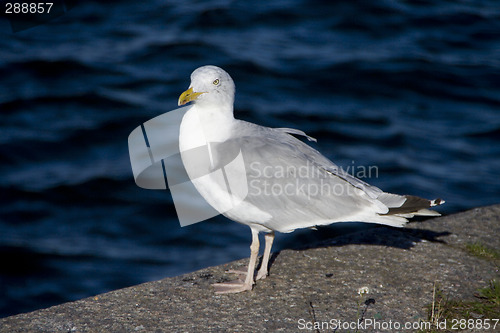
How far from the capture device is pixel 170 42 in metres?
10.5

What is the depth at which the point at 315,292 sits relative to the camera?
383cm

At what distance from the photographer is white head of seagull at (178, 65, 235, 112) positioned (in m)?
4.14

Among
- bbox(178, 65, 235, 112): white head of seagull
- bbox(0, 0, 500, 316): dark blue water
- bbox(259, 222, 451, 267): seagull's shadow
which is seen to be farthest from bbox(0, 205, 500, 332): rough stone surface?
bbox(0, 0, 500, 316): dark blue water

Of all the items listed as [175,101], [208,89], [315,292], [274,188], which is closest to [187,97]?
[208,89]

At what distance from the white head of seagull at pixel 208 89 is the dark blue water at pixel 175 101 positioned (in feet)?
9.05

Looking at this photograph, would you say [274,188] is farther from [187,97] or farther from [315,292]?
[187,97]

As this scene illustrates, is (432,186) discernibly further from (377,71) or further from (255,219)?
(255,219)

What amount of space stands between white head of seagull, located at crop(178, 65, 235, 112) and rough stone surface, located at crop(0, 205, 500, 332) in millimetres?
1140

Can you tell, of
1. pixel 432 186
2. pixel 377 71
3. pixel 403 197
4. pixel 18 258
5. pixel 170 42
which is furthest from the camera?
pixel 170 42

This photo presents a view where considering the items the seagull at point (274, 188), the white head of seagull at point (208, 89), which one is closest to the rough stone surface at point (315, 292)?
the seagull at point (274, 188)

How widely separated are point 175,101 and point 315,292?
18.7ft

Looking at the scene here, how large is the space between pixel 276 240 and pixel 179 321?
3.39 m

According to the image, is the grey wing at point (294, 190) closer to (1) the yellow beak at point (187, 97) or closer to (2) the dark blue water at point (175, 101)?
(1) the yellow beak at point (187, 97)

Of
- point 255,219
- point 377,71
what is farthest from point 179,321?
point 377,71
